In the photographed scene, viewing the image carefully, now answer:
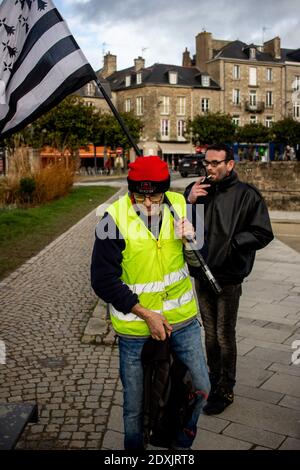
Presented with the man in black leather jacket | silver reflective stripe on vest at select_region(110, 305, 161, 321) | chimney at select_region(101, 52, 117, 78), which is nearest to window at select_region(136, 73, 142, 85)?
chimney at select_region(101, 52, 117, 78)

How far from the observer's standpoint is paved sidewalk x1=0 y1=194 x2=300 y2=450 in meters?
3.87

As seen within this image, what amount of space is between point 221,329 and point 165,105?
6215cm

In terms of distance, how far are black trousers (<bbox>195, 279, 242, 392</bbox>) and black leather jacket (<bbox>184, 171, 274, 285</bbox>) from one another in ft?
0.43

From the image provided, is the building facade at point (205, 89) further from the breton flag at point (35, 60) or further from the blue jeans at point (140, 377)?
the blue jeans at point (140, 377)

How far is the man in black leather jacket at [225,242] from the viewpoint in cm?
403

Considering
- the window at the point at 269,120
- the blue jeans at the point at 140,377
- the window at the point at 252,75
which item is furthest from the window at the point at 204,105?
the blue jeans at the point at 140,377

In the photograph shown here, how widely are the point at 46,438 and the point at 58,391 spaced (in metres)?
0.83

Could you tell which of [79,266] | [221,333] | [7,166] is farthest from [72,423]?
[7,166]

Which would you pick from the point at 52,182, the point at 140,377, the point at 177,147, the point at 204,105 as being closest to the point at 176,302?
the point at 140,377

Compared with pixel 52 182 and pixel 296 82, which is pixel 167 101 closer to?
pixel 296 82

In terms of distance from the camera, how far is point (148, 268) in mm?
3078

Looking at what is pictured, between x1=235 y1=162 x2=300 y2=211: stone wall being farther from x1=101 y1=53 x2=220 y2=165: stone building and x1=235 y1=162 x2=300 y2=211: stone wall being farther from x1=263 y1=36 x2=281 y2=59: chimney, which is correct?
x1=263 y1=36 x2=281 y2=59: chimney

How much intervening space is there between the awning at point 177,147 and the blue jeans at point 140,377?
61.5 meters
